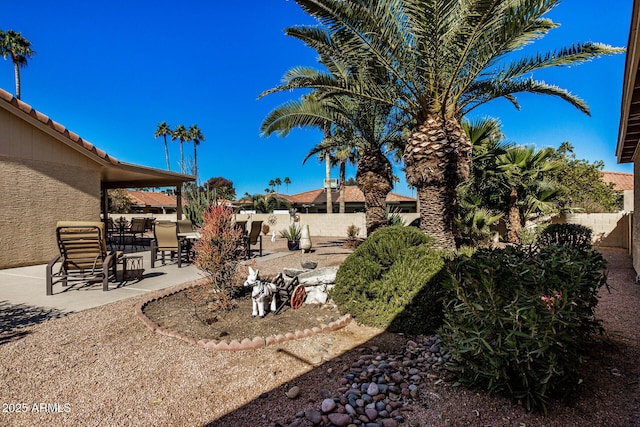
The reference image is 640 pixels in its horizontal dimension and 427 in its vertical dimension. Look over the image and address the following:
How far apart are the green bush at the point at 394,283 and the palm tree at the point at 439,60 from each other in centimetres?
378

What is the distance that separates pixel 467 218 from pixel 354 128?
5.57m

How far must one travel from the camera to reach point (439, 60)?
6926 millimetres

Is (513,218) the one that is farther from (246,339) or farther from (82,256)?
(82,256)

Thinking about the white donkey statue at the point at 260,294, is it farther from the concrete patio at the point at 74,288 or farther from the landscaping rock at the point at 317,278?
the concrete patio at the point at 74,288

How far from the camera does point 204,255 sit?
4.61 m

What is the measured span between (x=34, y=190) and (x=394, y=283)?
381 inches

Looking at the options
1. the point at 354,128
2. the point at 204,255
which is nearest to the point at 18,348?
the point at 204,255

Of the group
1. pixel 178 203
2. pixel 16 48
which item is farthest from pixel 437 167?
pixel 16 48

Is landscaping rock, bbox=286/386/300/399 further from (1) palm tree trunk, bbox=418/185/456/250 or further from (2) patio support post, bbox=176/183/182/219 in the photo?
(2) patio support post, bbox=176/183/182/219

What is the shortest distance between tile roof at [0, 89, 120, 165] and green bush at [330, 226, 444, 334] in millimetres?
8758

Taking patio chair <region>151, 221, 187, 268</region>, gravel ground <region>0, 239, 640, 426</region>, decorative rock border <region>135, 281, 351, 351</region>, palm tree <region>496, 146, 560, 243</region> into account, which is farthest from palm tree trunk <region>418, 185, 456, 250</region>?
palm tree <region>496, 146, 560, 243</region>

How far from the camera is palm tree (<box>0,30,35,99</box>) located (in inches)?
1090

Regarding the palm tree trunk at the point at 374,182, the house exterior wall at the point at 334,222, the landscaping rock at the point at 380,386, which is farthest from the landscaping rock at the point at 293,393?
the house exterior wall at the point at 334,222

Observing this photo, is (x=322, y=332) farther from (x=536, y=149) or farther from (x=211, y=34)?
(x=211, y=34)
